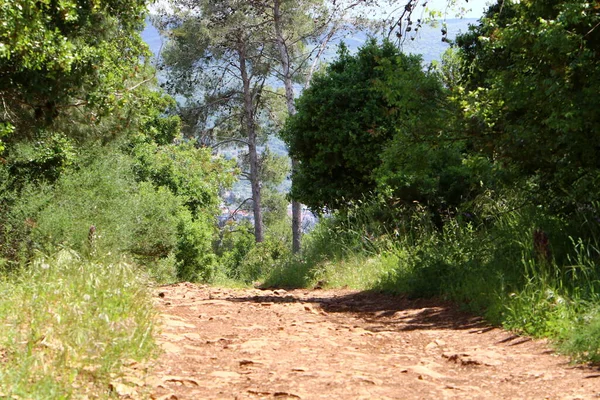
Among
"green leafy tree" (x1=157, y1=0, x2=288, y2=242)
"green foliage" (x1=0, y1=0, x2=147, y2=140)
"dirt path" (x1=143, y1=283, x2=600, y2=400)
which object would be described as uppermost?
"green leafy tree" (x1=157, y1=0, x2=288, y2=242)

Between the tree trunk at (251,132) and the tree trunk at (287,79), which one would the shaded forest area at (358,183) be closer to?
the tree trunk at (287,79)

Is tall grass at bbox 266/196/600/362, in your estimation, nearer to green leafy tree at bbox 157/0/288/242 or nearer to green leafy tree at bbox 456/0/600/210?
green leafy tree at bbox 456/0/600/210

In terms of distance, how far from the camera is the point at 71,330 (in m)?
5.26

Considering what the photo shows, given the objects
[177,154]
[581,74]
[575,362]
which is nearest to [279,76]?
[177,154]

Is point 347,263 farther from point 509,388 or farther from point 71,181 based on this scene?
point 509,388

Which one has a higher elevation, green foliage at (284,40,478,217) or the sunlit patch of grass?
green foliage at (284,40,478,217)

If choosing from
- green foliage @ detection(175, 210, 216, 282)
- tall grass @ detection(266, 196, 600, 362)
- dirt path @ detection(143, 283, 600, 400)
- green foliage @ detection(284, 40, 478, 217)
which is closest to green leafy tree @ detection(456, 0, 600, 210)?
tall grass @ detection(266, 196, 600, 362)

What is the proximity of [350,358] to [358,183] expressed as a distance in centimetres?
1235

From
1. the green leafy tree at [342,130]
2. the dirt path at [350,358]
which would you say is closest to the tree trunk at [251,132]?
the green leafy tree at [342,130]

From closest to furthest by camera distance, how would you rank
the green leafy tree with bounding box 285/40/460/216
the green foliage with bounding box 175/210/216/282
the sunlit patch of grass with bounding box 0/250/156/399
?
the sunlit patch of grass with bounding box 0/250/156/399 < the green leafy tree with bounding box 285/40/460/216 < the green foliage with bounding box 175/210/216/282

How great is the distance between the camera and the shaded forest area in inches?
242

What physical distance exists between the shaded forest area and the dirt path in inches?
13.4

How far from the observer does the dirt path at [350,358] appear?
4.88 metres

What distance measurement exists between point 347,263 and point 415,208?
5.43 ft
